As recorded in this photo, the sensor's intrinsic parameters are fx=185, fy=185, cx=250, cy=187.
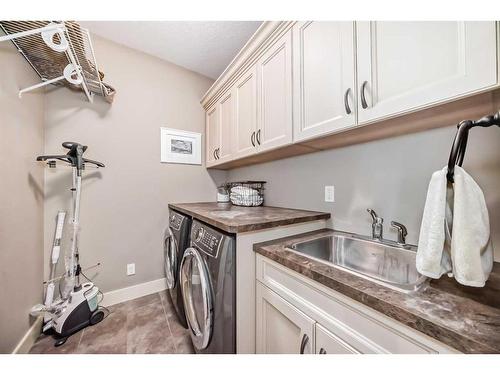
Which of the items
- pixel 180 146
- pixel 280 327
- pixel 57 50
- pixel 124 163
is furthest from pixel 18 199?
pixel 280 327

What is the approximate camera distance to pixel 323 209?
4.62 feet

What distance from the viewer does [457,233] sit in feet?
1.83

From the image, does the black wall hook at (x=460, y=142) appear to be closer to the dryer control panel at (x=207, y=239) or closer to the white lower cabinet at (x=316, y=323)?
the white lower cabinet at (x=316, y=323)

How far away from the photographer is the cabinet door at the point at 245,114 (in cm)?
151

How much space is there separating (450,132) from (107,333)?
257 centimetres

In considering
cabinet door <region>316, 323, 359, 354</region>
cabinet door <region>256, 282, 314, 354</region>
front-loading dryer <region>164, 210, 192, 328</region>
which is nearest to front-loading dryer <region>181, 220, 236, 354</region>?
cabinet door <region>256, 282, 314, 354</region>

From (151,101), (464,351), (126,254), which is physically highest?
(151,101)

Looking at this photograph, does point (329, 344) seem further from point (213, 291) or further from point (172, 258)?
point (172, 258)

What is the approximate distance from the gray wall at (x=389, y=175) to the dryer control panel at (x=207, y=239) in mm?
840

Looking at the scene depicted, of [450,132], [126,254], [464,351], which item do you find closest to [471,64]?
[450,132]

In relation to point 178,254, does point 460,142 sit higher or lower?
higher

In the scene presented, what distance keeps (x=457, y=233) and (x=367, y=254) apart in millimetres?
583

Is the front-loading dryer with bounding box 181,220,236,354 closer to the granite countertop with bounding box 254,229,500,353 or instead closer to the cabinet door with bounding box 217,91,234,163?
the granite countertop with bounding box 254,229,500,353
